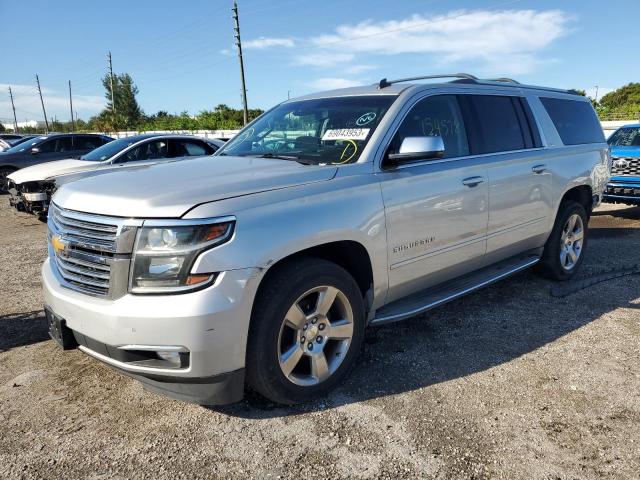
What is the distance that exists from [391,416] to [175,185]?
5.85ft

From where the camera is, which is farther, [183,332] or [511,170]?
[511,170]

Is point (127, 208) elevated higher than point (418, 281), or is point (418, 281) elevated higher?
point (127, 208)

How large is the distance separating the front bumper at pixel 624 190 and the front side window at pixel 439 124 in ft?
21.8

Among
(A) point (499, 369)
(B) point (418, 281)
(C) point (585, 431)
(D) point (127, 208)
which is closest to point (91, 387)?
(D) point (127, 208)

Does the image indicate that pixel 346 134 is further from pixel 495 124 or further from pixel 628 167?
pixel 628 167

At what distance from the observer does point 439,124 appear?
3812 mm

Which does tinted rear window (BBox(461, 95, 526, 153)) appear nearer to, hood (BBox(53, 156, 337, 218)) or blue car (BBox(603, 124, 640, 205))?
Result: hood (BBox(53, 156, 337, 218))

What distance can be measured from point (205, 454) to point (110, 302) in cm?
91

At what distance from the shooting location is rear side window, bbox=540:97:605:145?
512 centimetres

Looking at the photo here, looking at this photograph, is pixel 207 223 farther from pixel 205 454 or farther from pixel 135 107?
pixel 135 107

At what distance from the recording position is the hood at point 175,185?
249cm

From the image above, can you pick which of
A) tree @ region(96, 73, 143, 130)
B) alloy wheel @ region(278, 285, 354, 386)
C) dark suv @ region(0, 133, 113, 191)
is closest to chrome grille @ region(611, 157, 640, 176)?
alloy wheel @ region(278, 285, 354, 386)

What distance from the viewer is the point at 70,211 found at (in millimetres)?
2777

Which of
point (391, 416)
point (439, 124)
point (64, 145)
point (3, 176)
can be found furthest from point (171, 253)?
point (3, 176)
